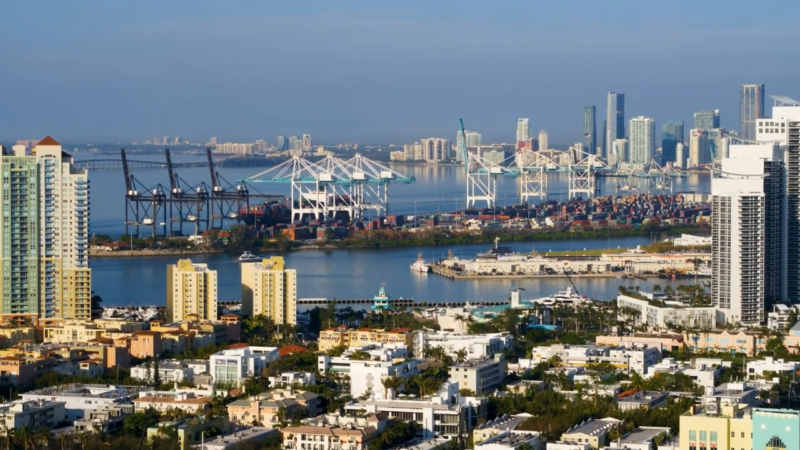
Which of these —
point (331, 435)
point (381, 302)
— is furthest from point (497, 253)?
point (331, 435)

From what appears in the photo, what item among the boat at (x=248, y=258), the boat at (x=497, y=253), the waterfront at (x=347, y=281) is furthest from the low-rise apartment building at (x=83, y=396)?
the boat at (x=497, y=253)

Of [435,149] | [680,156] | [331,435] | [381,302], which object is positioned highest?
[435,149]

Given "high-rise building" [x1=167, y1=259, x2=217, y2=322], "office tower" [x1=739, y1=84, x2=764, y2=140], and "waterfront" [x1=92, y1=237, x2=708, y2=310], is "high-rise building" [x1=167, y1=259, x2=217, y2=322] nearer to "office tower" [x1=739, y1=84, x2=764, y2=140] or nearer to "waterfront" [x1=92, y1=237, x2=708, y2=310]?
"waterfront" [x1=92, y1=237, x2=708, y2=310]

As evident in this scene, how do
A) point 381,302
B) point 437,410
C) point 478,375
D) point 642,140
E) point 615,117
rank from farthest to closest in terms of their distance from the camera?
point 615,117 < point 642,140 < point 381,302 < point 478,375 < point 437,410

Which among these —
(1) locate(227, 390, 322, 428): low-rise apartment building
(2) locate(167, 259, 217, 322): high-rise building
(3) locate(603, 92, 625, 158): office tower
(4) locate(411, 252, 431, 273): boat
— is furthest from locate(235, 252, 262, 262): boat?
(3) locate(603, 92, 625, 158): office tower

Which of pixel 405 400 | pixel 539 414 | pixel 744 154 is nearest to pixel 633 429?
pixel 539 414

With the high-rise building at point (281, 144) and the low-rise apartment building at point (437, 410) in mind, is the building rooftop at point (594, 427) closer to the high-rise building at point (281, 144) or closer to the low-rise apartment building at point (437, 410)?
the low-rise apartment building at point (437, 410)

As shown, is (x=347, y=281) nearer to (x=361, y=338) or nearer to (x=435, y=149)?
(x=361, y=338)
